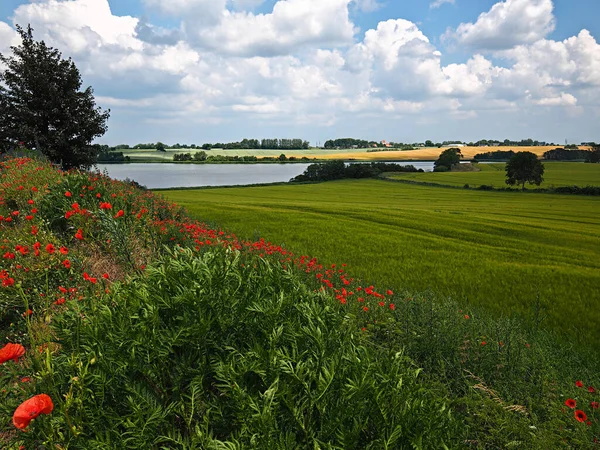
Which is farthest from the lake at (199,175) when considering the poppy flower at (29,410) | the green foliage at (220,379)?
the poppy flower at (29,410)

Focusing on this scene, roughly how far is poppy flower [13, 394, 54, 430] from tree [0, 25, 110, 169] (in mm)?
28847

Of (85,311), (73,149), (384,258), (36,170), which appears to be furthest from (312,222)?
(73,149)

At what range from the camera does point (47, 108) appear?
26.1 m

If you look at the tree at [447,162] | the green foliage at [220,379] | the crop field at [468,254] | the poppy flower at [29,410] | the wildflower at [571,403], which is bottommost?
the crop field at [468,254]

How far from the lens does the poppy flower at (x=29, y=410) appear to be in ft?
5.22

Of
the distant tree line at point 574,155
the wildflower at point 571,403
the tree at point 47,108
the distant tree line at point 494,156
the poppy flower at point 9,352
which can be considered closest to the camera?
the poppy flower at point 9,352

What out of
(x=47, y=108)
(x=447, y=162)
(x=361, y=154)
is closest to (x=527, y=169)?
(x=447, y=162)

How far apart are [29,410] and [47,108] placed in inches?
1223

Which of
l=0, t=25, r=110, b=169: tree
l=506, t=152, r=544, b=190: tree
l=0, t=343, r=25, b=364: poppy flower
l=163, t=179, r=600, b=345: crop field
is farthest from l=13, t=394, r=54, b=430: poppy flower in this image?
l=506, t=152, r=544, b=190: tree

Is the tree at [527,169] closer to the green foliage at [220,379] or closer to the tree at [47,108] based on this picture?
the tree at [47,108]

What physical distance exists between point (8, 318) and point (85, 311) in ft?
10.0

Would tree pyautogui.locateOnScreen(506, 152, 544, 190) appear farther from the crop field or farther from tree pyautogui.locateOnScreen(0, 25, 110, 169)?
tree pyautogui.locateOnScreen(0, 25, 110, 169)

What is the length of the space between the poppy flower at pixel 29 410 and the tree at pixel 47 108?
28847 millimetres

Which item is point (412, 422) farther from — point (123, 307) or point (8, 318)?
point (8, 318)
